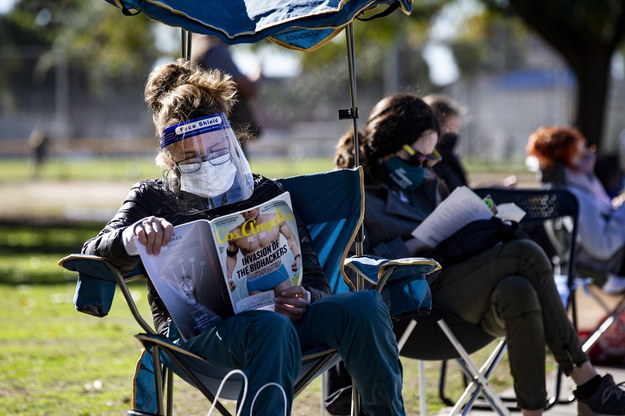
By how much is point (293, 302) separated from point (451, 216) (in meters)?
1.05

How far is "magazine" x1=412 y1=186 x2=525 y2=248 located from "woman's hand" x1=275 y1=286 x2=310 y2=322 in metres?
0.87

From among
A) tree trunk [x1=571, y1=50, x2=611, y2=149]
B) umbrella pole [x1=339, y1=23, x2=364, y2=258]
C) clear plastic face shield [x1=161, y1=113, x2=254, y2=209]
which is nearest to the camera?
clear plastic face shield [x1=161, y1=113, x2=254, y2=209]

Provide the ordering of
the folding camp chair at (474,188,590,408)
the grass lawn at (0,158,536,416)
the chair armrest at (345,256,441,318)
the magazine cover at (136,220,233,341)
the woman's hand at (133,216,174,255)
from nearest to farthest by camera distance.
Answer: the woman's hand at (133,216,174,255)
the magazine cover at (136,220,233,341)
the chair armrest at (345,256,441,318)
the folding camp chair at (474,188,590,408)
the grass lawn at (0,158,536,416)

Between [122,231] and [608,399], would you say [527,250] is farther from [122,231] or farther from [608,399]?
[122,231]

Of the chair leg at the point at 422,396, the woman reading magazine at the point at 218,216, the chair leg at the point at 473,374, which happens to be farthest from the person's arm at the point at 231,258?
the chair leg at the point at 422,396

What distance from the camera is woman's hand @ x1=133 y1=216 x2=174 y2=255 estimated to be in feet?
10.0

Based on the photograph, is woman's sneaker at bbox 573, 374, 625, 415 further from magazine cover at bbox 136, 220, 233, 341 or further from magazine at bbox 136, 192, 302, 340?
magazine cover at bbox 136, 220, 233, 341

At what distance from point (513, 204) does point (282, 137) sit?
Answer: 21.8 meters

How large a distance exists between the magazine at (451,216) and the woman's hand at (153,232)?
4.16 ft

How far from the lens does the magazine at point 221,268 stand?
3188mm

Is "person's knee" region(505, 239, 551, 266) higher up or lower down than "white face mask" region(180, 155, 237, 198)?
lower down

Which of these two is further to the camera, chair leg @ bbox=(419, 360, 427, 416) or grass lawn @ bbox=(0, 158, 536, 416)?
grass lawn @ bbox=(0, 158, 536, 416)

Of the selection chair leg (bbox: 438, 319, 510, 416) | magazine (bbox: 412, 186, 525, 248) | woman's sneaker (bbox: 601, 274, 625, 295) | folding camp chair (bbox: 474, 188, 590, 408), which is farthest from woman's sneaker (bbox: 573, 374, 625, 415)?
woman's sneaker (bbox: 601, 274, 625, 295)

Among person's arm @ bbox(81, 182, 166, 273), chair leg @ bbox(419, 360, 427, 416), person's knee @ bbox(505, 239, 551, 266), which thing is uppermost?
person's arm @ bbox(81, 182, 166, 273)
